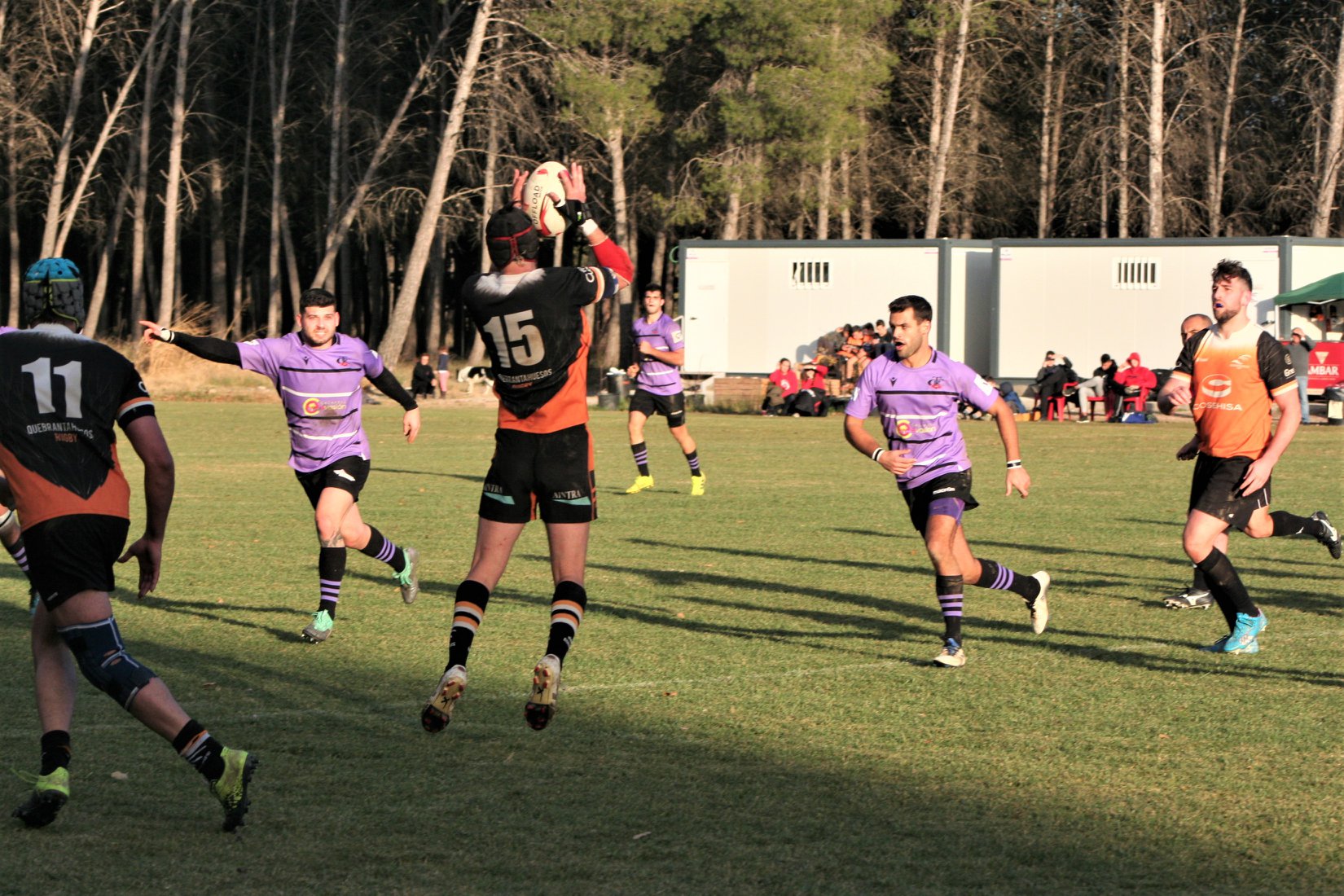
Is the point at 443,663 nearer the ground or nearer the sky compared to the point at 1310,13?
nearer the ground

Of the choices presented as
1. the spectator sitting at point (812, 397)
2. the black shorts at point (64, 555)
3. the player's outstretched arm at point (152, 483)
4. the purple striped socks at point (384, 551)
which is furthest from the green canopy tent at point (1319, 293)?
the black shorts at point (64, 555)

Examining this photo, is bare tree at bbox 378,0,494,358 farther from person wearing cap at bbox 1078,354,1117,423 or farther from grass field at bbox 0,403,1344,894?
grass field at bbox 0,403,1344,894

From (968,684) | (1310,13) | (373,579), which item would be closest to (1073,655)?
(968,684)

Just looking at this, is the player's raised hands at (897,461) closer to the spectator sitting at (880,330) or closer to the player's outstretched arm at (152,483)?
the player's outstretched arm at (152,483)

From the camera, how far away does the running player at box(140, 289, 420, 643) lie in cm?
898

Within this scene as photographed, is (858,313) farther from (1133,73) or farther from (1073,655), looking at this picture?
(1073,655)

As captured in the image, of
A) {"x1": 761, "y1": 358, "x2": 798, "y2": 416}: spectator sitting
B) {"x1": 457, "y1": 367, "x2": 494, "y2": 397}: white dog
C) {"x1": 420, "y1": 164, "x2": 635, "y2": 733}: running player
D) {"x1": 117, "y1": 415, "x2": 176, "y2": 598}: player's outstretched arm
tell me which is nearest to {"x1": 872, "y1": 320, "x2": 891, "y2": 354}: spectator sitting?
{"x1": 761, "y1": 358, "x2": 798, "y2": 416}: spectator sitting

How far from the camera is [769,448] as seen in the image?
23.5 m

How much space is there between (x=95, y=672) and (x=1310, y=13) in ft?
168

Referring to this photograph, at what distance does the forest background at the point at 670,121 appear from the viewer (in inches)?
1620

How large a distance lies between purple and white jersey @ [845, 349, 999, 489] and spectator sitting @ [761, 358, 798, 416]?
954 inches


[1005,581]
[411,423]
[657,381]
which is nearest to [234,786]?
[411,423]

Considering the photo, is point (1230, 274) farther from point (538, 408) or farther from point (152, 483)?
point (152, 483)

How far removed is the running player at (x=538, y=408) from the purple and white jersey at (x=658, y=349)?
33.0ft
